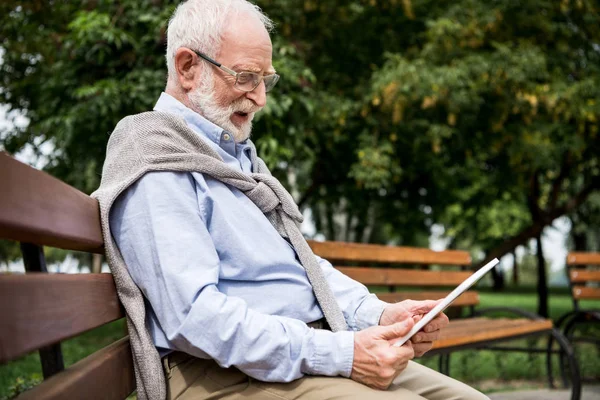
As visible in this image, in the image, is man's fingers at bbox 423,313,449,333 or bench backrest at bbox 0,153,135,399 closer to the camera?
bench backrest at bbox 0,153,135,399

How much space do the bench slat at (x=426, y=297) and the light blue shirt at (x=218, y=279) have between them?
2.46m

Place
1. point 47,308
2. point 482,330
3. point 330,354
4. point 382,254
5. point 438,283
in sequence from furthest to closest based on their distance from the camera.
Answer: point 438,283 < point 382,254 < point 482,330 < point 330,354 < point 47,308

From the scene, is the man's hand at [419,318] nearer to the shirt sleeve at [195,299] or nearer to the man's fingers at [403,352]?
the man's fingers at [403,352]

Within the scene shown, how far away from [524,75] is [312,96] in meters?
2.81

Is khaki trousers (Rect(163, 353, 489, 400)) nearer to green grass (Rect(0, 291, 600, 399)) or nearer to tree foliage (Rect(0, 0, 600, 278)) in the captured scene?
green grass (Rect(0, 291, 600, 399))

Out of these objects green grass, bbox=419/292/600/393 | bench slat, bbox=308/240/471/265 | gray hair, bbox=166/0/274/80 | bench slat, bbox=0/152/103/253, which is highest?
gray hair, bbox=166/0/274/80

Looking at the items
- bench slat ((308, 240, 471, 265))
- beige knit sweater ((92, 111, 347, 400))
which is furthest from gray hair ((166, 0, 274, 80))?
bench slat ((308, 240, 471, 265))

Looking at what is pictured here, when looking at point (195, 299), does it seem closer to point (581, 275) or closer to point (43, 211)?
point (43, 211)

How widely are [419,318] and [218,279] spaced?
0.61m

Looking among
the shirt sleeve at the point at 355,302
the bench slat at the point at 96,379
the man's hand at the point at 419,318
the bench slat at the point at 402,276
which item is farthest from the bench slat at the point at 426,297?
the bench slat at the point at 96,379

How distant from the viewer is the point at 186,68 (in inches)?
91.7

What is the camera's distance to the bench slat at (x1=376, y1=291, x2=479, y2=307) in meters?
4.69

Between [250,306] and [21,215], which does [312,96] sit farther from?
[21,215]

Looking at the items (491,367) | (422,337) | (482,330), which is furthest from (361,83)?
(422,337)
